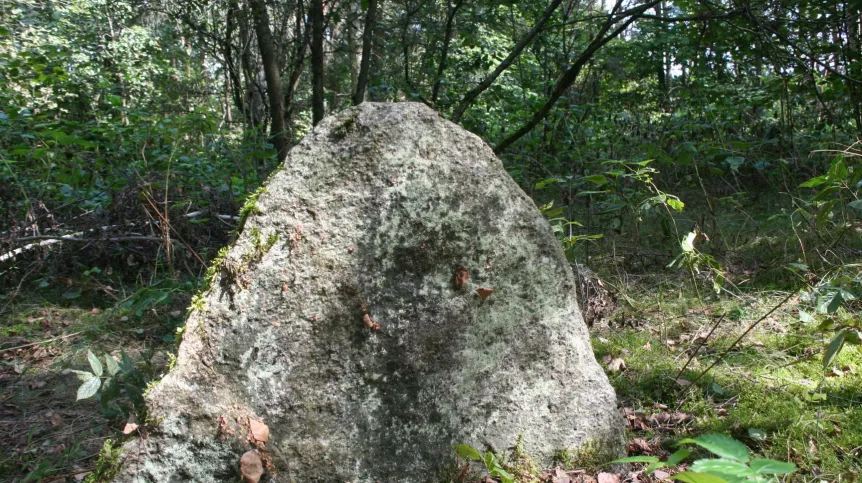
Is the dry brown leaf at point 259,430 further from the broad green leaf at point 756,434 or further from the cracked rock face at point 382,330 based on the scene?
the broad green leaf at point 756,434

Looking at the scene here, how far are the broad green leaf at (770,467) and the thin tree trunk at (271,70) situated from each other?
6.20 m

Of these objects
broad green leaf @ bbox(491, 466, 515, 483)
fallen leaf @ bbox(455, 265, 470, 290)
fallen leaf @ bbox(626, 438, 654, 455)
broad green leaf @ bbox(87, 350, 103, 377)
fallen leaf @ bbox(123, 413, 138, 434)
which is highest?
fallen leaf @ bbox(455, 265, 470, 290)

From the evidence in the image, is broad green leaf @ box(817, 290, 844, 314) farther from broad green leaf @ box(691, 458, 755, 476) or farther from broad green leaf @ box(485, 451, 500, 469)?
broad green leaf @ box(691, 458, 755, 476)

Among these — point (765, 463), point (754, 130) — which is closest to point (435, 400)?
point (765, 463)

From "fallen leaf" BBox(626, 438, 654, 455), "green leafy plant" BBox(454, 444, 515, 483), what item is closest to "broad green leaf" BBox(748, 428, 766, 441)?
"fallen leaf" BBox(626, 438, 654, 455)

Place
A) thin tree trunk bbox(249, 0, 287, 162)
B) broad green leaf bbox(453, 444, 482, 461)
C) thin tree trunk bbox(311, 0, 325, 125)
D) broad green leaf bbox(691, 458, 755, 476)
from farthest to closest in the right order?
1. thin tree trunk bbox(311, 0, 325, 125)
2. thin tree trunk bbox(249, 0, 287, 162)
3. broad green leaf bbox(453, 444, 482, 461)
4. broad green leaf bbox(691, 458, 755, 476)

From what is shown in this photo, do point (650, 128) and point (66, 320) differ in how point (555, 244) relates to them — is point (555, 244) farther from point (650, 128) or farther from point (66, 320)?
point (650, 128)

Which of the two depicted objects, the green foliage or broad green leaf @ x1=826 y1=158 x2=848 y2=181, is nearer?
the green foliage

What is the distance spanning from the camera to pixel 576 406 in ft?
7.27

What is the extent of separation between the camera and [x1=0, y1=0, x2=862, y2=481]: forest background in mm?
2605

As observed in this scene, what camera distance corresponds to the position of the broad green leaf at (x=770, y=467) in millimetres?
792

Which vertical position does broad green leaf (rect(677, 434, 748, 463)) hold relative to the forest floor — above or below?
above

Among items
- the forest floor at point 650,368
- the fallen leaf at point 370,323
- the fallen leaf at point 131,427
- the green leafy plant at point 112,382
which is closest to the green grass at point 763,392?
the forest floor at point 650,368

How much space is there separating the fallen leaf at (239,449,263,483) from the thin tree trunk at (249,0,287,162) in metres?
5.08
